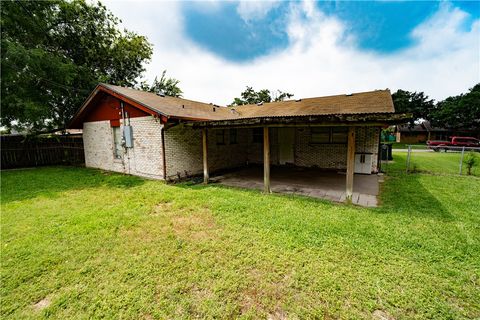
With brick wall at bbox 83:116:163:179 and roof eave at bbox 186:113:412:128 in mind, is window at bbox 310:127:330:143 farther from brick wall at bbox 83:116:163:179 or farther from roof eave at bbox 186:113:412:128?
brick wall at bbox 83:116:163:179

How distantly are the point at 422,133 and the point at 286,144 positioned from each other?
40.8 m

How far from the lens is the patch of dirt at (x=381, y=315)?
2.06 metres

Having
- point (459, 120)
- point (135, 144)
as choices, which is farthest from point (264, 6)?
point (459, 120)

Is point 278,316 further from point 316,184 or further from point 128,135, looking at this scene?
point 128,135

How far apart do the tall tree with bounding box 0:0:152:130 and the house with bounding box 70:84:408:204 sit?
225 cm

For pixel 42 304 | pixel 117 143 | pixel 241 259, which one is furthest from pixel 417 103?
pixel 42 304

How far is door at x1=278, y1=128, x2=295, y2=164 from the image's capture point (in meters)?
11.2

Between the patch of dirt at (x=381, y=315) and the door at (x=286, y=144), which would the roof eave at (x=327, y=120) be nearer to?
the patch of dirt at (x=381, y=315)

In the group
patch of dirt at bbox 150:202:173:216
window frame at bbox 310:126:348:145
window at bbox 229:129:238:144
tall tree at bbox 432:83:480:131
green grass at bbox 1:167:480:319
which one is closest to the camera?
green grass at bbox 1:167:480:319

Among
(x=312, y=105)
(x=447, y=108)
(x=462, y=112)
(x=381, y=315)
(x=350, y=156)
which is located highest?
(x=447, y=108)

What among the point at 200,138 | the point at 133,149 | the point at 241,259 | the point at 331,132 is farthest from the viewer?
the point at 331,132

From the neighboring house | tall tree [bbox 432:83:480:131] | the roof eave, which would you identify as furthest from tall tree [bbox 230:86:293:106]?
the roof eave

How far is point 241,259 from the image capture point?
304 centimetres

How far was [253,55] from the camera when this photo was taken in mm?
14281
